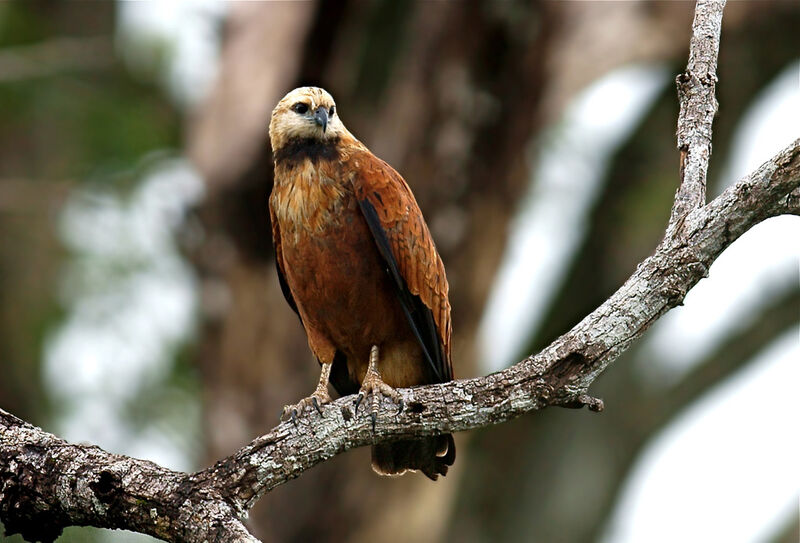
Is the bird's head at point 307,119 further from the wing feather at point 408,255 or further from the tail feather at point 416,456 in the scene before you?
the tail feather at point 416,456

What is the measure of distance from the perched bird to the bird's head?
0.17ft

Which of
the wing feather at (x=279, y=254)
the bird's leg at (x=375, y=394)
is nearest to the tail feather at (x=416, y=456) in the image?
the bird's leg at (x=375, y=394)

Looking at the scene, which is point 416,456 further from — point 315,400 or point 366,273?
point 366,273

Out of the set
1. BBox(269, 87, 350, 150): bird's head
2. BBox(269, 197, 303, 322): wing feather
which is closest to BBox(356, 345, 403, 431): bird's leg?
BBox(269, 197, 303, 322): wing feather

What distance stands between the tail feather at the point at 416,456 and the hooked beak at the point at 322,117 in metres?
1.95

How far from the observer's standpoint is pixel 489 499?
13805 millimetres

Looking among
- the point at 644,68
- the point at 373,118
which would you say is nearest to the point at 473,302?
the point at 373,118

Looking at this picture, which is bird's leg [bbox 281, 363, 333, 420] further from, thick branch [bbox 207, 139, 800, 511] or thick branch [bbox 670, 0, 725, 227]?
thick branch [bbox 670, 0, 725, 227]

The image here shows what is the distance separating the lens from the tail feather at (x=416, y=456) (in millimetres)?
6051

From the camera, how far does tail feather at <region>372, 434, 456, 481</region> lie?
19.9 feet

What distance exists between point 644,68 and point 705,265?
8125 millimetres

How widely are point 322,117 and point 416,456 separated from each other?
212 cm

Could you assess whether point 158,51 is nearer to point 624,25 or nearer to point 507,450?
point 624,25

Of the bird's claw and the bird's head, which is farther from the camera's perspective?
the bird's head
